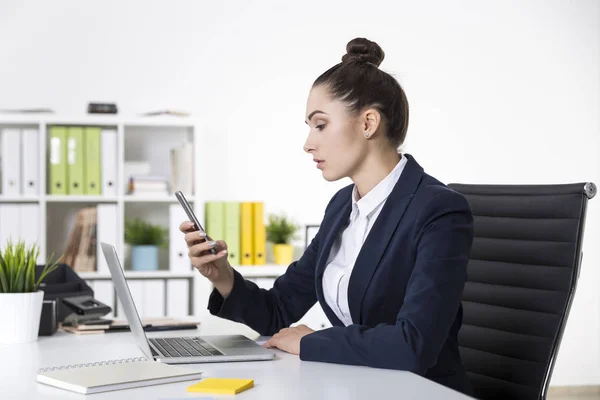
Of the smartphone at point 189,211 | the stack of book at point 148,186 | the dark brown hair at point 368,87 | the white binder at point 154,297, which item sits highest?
the dark brown hair at point 368,87

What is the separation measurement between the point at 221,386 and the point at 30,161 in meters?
2.82

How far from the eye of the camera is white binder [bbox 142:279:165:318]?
3756 millimetres

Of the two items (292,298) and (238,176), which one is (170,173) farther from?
(292,298)

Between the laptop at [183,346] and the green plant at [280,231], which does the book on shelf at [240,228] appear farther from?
the laptop at [183,346]

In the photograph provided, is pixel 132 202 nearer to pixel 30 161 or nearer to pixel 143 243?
pixel 143 243

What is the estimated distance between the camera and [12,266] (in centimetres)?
171

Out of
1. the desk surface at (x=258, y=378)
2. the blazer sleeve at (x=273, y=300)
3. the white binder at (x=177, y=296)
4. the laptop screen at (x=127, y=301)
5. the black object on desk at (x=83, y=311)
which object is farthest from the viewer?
the white binder at (x=177, y=296)

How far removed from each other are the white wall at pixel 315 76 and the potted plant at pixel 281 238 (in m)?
0.17

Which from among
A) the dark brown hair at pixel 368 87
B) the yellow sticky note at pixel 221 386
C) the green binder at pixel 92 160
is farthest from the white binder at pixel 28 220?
the yellow sticky note at pixel 221 386

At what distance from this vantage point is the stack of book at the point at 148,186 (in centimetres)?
383

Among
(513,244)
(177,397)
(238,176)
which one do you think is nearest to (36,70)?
(238,176)

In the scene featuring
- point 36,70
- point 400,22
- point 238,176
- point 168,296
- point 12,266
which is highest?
point 400,22

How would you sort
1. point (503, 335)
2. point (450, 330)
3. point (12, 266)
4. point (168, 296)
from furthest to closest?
1. point (168, 296)
2. point (503, 335)
3. point (12, 266)
4. point (450, 330)

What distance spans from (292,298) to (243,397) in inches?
30.7
